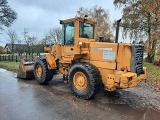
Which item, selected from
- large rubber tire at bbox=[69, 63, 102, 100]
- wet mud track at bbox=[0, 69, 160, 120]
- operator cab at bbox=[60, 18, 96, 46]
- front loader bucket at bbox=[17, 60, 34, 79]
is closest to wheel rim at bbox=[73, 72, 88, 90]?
large rubber tire at bbox=[69, 63, 102, 100]

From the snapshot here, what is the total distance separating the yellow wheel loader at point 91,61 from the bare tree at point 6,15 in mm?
21843

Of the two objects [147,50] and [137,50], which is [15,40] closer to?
[147,50]

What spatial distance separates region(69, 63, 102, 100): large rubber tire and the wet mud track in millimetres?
239

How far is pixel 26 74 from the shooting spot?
9984 millimetres

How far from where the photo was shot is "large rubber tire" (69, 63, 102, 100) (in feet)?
21.9

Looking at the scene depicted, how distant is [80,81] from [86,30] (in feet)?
6.57

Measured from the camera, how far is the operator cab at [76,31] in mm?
7598

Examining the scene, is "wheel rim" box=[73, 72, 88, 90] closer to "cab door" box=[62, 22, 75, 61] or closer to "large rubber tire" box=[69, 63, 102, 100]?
"large rubber tire" box=[69, 63, 102, 100]

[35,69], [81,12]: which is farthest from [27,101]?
[81,12]

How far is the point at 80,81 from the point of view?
7.21 metres

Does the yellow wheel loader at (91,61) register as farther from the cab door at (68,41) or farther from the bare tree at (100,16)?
the bare tree at (100,16)

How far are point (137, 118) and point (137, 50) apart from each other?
2211 millimetres

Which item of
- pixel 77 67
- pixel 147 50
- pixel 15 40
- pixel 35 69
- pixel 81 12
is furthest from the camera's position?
pixel 15 40

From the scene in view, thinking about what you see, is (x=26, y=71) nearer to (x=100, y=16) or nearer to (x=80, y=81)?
(x=80, y=81)
